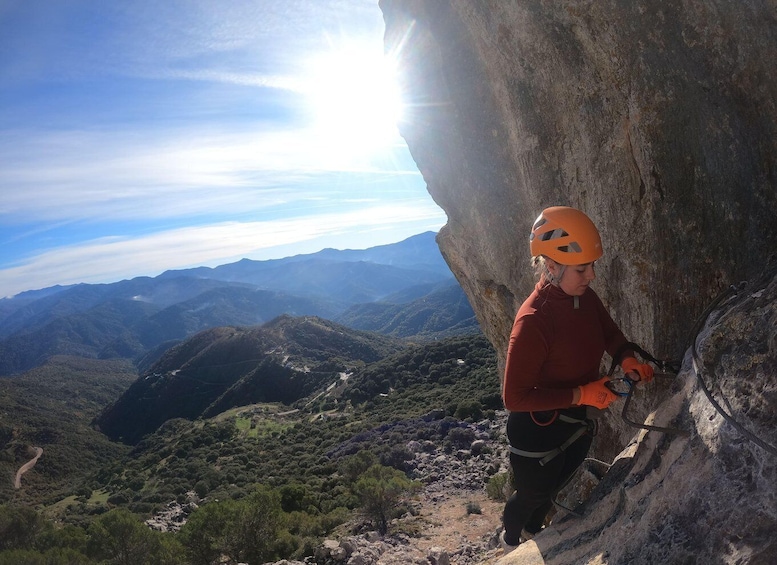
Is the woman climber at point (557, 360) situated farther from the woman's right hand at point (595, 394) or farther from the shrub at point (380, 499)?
the shrub at point (380, 499)

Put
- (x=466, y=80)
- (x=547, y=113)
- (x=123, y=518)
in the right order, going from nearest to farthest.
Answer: (x=547, y=113)
(x=466, y=80)
(x=123, y=518)

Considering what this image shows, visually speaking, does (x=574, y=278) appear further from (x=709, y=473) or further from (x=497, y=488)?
(x=497, y=488)

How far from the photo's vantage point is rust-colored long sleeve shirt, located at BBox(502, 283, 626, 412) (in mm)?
3922

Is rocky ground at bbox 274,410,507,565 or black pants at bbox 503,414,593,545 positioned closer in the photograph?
black pants at bbox 503,414,593,545

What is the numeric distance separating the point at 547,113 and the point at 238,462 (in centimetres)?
5674

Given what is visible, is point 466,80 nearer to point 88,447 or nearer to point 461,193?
point 461,193

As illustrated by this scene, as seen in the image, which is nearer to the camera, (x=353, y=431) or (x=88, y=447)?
(x=353, y=431)

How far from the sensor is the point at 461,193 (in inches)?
375

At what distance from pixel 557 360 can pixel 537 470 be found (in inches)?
46.7

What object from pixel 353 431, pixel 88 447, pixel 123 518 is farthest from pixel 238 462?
pixel 88 447

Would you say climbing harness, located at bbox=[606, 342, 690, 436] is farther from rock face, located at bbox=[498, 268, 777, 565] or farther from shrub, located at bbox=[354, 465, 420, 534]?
shrub, located at bbox=[354, 465, 420, 534]

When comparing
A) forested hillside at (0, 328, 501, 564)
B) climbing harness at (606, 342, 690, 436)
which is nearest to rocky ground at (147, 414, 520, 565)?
forested hillside at (0, 328, 501, 564)

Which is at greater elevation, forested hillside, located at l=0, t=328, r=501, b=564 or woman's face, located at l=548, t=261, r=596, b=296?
woman's face, located at l=548, t=261, r=596, b=296

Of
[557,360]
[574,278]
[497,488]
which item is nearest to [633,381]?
[557,360]
